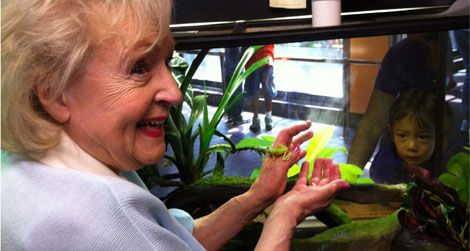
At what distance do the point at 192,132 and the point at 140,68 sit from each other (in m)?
0.95

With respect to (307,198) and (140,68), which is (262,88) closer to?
(307,198)

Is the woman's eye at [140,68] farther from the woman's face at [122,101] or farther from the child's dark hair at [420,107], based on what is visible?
the child's dark hair at [420,107]

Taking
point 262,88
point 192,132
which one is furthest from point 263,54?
point 192,132

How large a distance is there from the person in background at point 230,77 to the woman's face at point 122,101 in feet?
2.24

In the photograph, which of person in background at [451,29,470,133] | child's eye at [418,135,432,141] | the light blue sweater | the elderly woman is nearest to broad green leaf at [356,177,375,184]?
child's eye at [418,135,432,141]

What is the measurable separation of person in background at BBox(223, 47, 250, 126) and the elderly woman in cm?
68

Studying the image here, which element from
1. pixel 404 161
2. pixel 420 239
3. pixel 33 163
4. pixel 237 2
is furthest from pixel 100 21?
pixel 404 161

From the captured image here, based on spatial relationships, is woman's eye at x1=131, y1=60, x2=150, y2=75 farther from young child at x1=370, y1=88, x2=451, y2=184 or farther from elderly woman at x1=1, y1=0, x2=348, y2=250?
young child at x1=370, y1=88, x2=451, y2=184

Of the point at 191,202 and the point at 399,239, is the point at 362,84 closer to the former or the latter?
the point at 399,239

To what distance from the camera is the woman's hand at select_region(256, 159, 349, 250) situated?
124cm

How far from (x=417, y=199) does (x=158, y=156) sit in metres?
0.75

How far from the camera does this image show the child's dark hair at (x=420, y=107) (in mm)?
1873

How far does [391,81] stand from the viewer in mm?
1853

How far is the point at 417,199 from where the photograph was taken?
1.46m
